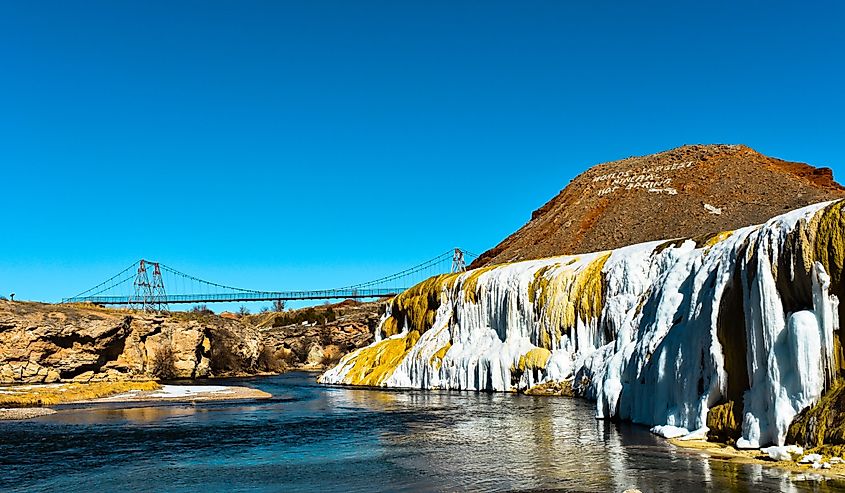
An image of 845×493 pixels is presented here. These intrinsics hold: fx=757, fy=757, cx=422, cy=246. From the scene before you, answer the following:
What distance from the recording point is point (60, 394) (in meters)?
51.4

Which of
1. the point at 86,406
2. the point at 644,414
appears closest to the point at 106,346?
the point at 86,406

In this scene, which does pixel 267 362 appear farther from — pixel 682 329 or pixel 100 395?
pixel 682 329

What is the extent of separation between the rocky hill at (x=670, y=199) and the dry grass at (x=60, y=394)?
55249 mm

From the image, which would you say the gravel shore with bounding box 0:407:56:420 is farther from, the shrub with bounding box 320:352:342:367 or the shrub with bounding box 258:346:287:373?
the shrub with bounding box 320:352:342:367

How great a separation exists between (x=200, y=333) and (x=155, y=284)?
66232 mm

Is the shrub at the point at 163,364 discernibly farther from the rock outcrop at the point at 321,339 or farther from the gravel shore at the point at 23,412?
the gravel shore at the point at 23,412

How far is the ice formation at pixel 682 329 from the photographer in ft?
63.6

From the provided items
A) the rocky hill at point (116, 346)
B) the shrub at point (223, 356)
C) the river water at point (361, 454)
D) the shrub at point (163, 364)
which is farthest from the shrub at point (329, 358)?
the river water at point (361, 454)

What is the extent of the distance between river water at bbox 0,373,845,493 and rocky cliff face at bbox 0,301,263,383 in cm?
3437

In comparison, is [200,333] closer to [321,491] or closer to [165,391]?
[165,391]

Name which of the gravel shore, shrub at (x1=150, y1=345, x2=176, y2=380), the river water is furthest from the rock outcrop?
the river water

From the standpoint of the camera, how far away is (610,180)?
4663 inches

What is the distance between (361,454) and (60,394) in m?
35.7

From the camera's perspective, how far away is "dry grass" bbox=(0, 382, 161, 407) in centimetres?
4634
